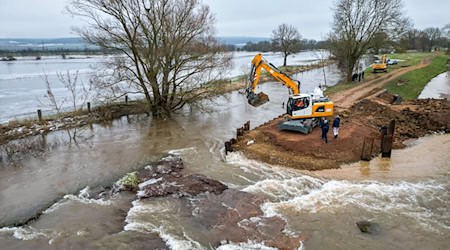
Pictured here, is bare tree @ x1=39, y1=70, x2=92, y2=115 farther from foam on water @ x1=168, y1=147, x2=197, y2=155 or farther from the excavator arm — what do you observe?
the excavator arm

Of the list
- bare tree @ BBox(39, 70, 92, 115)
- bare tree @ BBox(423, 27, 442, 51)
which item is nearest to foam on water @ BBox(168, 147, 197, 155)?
bare tree @ BBox(39, 70, 92, 115)

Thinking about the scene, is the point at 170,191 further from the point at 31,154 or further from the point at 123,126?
the point at 123,126

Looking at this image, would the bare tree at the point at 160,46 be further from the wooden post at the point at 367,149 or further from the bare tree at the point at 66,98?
the wooden post at the point at 367,149

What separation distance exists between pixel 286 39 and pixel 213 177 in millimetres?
66444

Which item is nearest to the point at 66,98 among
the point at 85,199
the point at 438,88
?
the point at 85,199

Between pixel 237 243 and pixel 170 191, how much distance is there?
4412 mm

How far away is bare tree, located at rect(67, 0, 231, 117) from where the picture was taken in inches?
949

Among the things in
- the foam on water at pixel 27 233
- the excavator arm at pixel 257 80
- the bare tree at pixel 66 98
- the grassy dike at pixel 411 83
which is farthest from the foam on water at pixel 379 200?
the grassy dike at pixel 411 83

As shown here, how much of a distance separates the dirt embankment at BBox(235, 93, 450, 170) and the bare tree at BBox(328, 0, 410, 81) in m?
15.9

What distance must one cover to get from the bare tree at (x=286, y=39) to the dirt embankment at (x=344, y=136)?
5259 cm

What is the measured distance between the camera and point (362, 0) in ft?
128

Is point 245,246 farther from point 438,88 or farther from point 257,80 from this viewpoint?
point 438,88

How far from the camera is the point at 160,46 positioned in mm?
25219

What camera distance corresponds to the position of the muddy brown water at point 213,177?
34.3 ft
